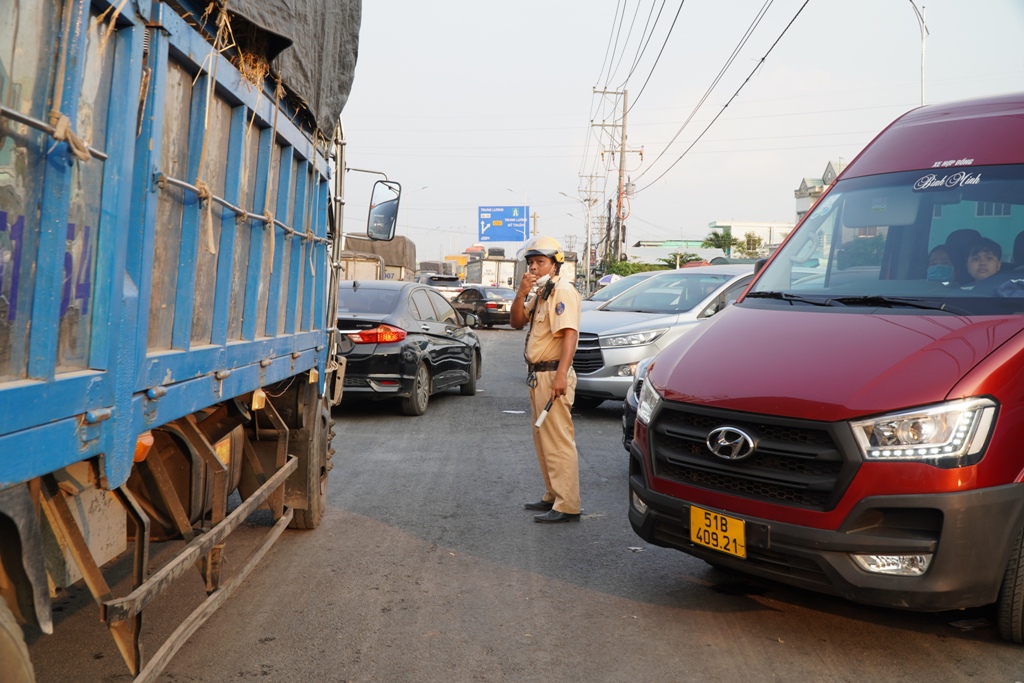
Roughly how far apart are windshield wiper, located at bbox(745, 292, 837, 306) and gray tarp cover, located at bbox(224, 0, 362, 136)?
102 inches

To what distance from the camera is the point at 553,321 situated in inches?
237

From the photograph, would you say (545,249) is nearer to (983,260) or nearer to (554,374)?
(554,374)

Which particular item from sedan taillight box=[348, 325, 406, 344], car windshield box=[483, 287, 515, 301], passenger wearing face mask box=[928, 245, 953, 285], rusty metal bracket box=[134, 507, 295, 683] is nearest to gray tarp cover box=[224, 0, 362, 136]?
rusty metal bracket box=[134, 507, 295, 683]

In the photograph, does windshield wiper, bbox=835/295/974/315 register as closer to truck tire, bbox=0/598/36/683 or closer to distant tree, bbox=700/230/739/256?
truck tire, bbox=0/598/36/683

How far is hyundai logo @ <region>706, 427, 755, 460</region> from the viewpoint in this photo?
12.4ft

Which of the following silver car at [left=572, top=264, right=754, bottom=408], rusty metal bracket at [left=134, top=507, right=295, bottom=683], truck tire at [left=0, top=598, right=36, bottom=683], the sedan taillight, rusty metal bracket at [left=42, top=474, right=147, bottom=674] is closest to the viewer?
truck tire at [left=0, top=598, right=36, bottom=683]

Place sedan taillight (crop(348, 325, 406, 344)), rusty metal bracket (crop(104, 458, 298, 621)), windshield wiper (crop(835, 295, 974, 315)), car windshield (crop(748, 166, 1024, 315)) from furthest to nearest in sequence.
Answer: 1. sedan taillight (crop(348, 325, 406, 344))
2. car windshield (crop(748, 166, 1024, 315))
3. windshield wiper (crop(835, 295, 974, 315))
4. rusty metal bracket (crop(104, 458, 298, 621))

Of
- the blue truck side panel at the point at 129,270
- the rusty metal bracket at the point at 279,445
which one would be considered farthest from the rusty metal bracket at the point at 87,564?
the rusty metal bracket at the point at 279,445

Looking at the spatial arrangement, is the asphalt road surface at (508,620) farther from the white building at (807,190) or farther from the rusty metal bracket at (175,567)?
the white building at (807,190)

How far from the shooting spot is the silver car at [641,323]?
33.6 ft

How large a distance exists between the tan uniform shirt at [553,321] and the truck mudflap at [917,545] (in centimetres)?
256

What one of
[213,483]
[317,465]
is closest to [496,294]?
[317,465]

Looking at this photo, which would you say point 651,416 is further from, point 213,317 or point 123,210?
point 123,210

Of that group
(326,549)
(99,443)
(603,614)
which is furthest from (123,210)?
(326,549)
